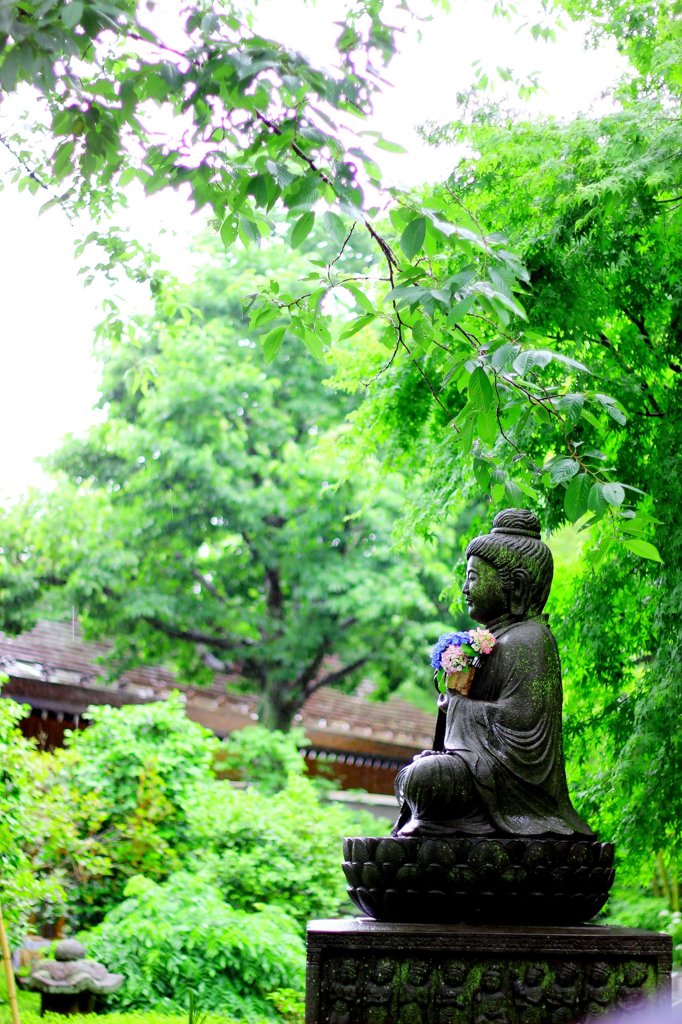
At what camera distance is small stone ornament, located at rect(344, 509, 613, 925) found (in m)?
4.72

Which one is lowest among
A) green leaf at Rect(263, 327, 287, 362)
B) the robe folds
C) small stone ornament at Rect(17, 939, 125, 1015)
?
small stone ornament at Rect(17, 939, 125, 1015)

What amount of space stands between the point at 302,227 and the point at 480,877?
2509 mm

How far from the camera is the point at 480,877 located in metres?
4.68

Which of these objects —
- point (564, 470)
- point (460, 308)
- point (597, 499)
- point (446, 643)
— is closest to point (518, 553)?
point (446, 643)

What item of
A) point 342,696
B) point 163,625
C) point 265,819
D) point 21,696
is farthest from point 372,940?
point 342,696

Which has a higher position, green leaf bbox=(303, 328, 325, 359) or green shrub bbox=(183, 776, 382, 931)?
green leaf bbox=(303, 328, 325, 359)

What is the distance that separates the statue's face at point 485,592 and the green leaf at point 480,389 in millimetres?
1222

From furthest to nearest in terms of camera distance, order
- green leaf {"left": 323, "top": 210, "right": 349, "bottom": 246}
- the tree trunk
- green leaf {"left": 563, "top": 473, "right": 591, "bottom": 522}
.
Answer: the tree trunk, green leaf {"left": 563, "top": 473, "right": 591, "bottom": 522}, green leaf {"left": 323, "top": 210, "right": 349, "bottom": 246}

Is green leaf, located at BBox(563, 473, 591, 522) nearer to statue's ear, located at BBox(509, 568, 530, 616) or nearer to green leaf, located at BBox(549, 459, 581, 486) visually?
green leaf, located at BBox(549, 459, 581, 486)

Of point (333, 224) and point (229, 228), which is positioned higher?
point (229, 228)

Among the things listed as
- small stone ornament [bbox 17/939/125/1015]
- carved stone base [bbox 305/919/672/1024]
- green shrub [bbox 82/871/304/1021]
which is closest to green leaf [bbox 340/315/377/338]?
carved stone base [bbox 305/919/672/1024]

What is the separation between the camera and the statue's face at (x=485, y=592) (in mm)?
5340

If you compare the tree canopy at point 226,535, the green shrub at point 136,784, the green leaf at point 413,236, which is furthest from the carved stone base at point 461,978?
the tree canopy at point 226,535

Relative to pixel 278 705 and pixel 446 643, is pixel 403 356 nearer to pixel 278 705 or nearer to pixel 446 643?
pixel 446 643
